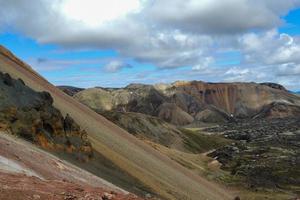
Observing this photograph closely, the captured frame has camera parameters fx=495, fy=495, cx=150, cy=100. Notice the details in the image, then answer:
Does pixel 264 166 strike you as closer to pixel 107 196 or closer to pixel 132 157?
pixel 132 157

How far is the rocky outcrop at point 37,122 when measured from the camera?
141 feet

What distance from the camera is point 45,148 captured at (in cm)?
4356

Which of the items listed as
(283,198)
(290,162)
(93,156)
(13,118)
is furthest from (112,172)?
(290,162)

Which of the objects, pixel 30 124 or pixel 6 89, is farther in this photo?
pixel 6 89

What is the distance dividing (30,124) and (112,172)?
999 centimetres

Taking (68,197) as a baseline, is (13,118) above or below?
above

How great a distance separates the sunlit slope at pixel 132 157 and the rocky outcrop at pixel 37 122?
5372 millimetres

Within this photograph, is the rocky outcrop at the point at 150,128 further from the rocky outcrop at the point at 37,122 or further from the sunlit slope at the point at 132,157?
the rocky outcrop at the point at 37,122

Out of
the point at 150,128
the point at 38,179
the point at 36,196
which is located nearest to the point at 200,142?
the point at 150,128

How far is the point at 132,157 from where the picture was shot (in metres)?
62.2

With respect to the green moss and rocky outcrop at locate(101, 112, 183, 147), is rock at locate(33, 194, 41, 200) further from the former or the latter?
the green moss

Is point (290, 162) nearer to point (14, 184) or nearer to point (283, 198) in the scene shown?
point (283, 198)

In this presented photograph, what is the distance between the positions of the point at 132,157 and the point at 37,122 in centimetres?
1945

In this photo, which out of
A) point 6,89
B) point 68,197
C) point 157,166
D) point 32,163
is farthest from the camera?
point 157,166
